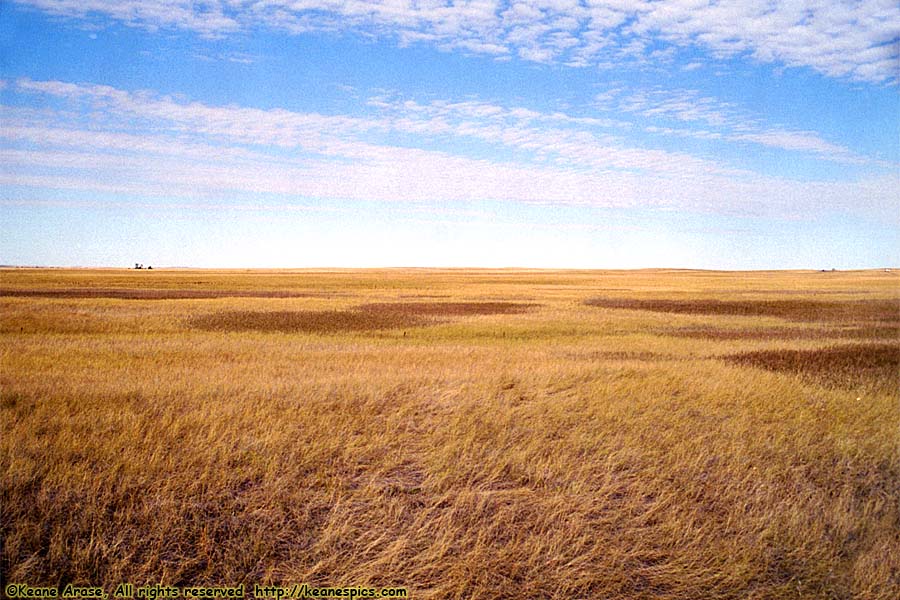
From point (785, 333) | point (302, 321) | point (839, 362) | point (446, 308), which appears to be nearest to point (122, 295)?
point (302, 321)

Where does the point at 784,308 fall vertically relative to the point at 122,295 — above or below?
below

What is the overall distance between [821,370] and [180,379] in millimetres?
17274

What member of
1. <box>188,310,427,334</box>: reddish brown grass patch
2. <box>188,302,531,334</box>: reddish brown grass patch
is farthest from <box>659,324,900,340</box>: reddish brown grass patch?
<box>188,310,427,334</box>: reddish brown grass patch

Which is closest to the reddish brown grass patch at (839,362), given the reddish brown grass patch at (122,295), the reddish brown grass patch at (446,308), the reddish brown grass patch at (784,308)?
the reddish brown grass patch at (784,308)

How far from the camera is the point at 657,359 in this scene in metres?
20.1

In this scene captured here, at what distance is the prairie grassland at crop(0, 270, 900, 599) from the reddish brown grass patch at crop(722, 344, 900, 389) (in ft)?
1.00

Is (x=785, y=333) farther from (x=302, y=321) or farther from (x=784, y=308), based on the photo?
(x=302, y=321)

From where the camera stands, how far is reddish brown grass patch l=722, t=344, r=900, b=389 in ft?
54.0

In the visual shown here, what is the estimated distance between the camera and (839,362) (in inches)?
744

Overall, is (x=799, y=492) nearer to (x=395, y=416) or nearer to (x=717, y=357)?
(x=395, y=416)

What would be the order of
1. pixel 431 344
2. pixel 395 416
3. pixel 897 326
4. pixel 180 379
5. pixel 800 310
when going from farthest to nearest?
pixel 800 310 → pixel 897 326 → pixel 431 344 → pixel 180 379 → pixel 395 416

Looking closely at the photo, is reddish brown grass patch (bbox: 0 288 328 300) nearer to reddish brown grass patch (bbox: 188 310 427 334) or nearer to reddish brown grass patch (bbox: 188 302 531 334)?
reddish brown grass patch (bbox: 188 302 531 334)

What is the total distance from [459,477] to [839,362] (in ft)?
51.6

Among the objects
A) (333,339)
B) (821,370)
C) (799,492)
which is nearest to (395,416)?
(799,492)
